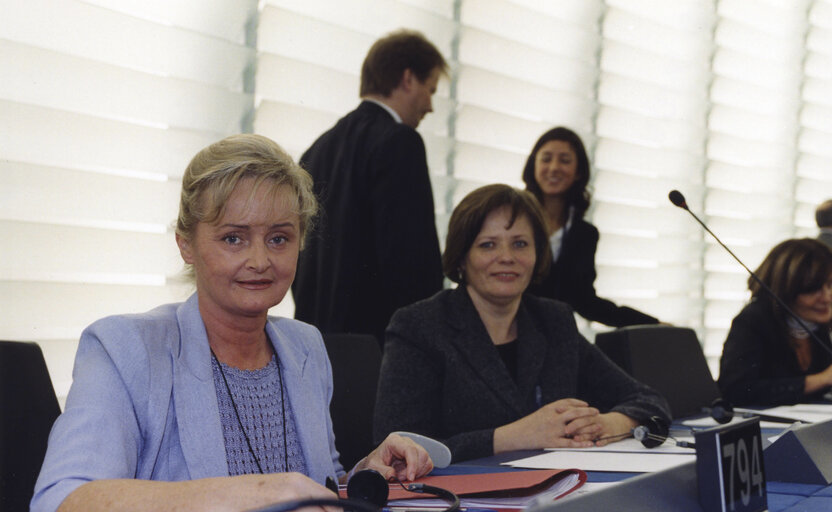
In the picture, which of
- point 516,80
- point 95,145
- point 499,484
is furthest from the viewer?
point 516,80

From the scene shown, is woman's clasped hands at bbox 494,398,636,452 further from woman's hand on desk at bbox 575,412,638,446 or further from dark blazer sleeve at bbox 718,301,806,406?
dark blazer sleeve at bbox 718,301,806,406

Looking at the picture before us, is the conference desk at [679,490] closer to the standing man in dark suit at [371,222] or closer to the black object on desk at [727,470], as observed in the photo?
the black object on desk at [727,470]

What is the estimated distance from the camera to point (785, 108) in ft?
17.2

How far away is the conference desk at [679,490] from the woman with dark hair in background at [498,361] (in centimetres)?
20

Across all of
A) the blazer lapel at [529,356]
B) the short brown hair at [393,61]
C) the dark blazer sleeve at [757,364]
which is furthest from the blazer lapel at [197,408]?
the dark blazer sleeve at [757,364]

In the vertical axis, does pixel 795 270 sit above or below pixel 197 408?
above

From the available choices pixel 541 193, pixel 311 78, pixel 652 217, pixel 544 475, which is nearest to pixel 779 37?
pixel 652 217

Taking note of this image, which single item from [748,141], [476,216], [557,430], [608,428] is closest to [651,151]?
[748,141]

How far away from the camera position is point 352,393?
213cm

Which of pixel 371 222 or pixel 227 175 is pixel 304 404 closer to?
pixel 227 175

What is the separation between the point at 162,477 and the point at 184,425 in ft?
0.27

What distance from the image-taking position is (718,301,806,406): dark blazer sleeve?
3.04 m

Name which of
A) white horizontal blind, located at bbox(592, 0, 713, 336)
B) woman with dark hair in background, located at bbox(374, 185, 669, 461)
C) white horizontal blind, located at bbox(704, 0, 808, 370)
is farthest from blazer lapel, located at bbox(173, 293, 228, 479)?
white horizontal blind, located at bbox(704, 0, 808, 370)

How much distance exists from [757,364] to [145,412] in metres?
2.36
